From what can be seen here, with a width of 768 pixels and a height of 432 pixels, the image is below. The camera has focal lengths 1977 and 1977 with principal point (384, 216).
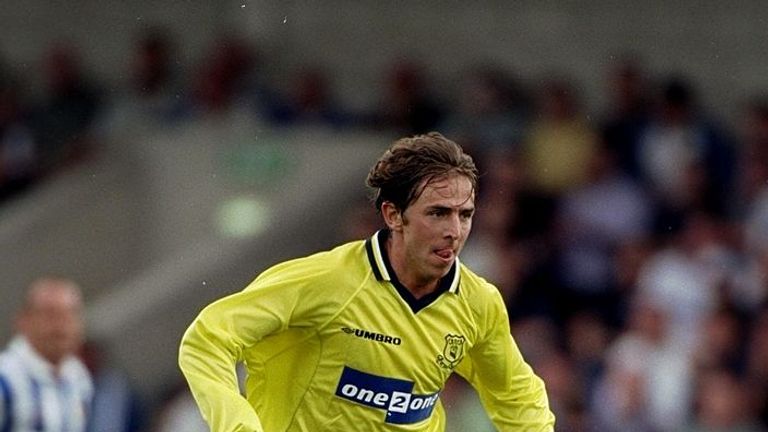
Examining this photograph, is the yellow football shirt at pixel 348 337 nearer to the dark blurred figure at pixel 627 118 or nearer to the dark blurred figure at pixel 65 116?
the dark blurred figure at pixel 627 118

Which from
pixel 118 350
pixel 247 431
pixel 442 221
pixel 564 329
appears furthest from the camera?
pixel 118 350

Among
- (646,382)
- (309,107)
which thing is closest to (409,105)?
(309,107)

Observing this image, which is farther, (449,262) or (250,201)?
(250,201)

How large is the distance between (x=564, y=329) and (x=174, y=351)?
188 inches

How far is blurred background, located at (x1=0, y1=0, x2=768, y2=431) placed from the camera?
11742 millimetres

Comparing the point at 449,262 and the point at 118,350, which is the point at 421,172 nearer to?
the point at 449,262

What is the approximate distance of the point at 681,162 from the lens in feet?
41.6

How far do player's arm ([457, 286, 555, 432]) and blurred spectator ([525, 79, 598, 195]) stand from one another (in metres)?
6.53

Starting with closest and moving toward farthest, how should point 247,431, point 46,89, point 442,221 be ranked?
point 247,431 < point 442,221 < point 46,89

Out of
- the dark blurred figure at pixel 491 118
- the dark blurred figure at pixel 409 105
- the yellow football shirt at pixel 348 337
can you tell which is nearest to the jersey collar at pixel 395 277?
the yellow football shirt at pixel 348 337

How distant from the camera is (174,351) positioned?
53.1ft

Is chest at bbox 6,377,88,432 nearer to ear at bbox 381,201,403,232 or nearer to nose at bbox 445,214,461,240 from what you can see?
ear at bbox 381,201,403,232

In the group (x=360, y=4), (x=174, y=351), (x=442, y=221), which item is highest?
(x=442, y=221)

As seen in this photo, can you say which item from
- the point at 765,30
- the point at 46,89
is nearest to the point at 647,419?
the point at 765,30
